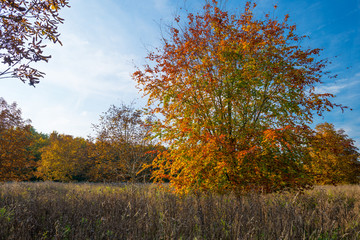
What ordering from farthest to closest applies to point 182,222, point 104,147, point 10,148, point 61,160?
point 61,160
point 104,147
point 10,148
point 182,222

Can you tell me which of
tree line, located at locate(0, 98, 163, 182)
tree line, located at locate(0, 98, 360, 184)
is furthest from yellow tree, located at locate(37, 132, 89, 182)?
tree line, located at locate(0, 98, 163, 182)

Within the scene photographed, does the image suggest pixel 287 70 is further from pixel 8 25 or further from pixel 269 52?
pixel 8 25

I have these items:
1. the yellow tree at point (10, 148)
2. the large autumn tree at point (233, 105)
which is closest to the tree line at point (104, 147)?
the yellow tree at point (10, 148)

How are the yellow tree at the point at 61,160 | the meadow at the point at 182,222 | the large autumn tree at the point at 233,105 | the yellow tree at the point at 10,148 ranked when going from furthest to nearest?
the yellow tree at the point at 61,160, the yellow tree at the point at 10,148, the large autumn tree at the point at 233,105, the meadow at the point at 182,222

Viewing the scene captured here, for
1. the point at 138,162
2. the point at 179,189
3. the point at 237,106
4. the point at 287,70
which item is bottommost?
the point at 179,189

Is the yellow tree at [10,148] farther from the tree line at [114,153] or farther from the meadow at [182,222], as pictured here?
the meadow at [182,222]

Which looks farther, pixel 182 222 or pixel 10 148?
pixel 10 148

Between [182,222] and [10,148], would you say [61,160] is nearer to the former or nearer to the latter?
[10,148]

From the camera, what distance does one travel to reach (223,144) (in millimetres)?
5820

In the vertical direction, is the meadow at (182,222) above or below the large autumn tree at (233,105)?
below

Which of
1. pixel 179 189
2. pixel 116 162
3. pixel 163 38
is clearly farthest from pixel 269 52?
pixel 116 162

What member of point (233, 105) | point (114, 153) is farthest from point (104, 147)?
point (233, 105)

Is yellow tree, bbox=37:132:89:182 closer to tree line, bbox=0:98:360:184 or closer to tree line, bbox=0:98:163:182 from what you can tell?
tree line, bbox=0:98:360:184

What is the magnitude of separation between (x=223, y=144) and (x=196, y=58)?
3.15 meters
